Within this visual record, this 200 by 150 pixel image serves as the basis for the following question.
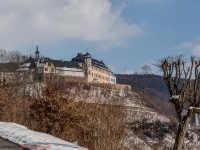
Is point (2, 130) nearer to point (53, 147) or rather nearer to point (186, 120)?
point (53, 147)

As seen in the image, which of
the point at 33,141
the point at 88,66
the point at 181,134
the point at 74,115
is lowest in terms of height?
the point at 33,141

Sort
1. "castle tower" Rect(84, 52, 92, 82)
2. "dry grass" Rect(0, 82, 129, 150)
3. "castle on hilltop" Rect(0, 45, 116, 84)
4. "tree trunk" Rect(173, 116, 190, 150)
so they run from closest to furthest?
1. "dry grass" Rect(0, 82, 129, 150)
2. "tree trunk" Rect(173, 116, 190, 150)
3. "castle on hilltop" Rect(0, 45, 116, 84)
4. "castle tower" Rect(84, 52, 92, 82)

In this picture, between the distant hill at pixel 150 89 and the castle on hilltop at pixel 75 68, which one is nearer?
the distant hill at pixel 150 89

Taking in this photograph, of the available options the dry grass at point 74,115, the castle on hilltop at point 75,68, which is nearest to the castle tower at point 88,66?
the castle on hilltop at point 75,68

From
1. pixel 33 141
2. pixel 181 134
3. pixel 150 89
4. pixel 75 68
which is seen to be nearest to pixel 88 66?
pixel 75 68

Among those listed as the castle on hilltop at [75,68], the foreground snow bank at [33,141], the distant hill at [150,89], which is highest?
the castle on hilltop at [75,68]

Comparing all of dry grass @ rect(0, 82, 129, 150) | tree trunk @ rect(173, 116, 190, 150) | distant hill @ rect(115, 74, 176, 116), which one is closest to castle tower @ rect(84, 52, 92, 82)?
distant hill @ rect(115, 74, 176, 116)

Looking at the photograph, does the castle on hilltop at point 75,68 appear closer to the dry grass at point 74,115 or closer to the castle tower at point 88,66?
the castle tower at point 88,66

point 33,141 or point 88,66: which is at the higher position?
point 88,66

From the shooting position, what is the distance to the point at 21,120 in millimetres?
15805

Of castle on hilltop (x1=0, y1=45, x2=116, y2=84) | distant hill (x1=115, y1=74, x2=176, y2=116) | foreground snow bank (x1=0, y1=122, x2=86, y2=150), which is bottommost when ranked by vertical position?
foreground snow bank (x1=0, y1=122, x2=86, y2=150)

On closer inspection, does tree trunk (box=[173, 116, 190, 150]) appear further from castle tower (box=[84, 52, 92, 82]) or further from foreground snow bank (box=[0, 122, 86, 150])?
castle tower (box=[84, 52, 92, 82])

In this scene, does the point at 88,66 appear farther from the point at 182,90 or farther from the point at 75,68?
the point at 182,90

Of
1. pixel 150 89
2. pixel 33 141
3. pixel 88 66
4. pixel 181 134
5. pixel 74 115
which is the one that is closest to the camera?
pixel 33 141
